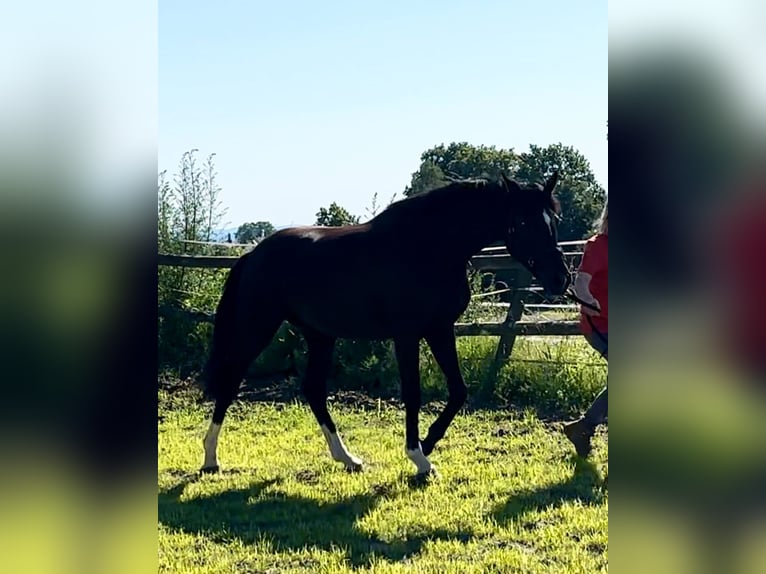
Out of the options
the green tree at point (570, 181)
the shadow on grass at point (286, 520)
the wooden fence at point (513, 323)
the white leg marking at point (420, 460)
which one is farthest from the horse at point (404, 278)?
the green tree at point (570, 181)

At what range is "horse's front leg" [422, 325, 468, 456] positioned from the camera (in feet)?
15.5

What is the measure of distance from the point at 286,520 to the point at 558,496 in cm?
149

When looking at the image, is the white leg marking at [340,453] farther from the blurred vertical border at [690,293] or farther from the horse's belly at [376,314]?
the blurred vertical border at [690,293]

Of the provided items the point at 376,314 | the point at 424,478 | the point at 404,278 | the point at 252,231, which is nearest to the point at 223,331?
the point at 376,314

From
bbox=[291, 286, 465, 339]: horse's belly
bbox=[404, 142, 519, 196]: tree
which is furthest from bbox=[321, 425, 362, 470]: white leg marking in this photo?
bbox=[404, 142, 519, 196]: tree

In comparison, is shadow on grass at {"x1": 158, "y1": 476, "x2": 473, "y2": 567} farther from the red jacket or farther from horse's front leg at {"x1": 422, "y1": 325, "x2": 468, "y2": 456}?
the red jacket

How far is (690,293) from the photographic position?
72cm

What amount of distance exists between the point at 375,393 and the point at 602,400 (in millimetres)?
3051

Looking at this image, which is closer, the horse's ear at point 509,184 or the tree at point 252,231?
the horse's ear at point 509,184

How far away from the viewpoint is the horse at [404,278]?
14.9ft

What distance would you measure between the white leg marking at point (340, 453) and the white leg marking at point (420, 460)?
0.45m

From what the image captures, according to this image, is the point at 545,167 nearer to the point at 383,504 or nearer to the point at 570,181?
the point at 570,181

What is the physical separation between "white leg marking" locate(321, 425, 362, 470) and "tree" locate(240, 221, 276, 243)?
7.38 meters

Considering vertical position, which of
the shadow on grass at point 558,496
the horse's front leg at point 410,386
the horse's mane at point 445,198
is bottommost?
the shadow on grass at point 558,496
